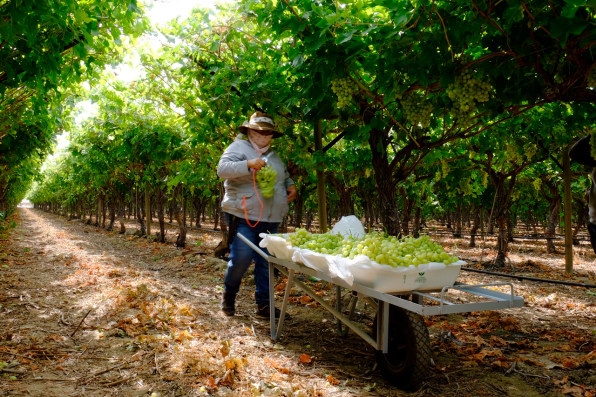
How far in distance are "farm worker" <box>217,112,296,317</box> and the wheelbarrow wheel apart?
1.95 m

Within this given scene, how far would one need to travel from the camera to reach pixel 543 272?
10.9 m

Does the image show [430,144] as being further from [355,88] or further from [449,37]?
[449,37]

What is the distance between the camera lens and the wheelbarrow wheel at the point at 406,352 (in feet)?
9.77

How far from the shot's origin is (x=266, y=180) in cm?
468

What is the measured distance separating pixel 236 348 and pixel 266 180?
175 cm

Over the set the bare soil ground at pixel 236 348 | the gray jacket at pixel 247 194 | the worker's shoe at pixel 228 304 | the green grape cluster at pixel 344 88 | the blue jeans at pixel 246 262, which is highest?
the green grape cluster at pixel 344 88

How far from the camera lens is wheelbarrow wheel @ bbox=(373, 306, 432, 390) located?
2977mm

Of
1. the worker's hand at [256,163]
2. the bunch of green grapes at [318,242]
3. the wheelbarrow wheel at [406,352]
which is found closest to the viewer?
the wheelbarrow wheel at [406,352]

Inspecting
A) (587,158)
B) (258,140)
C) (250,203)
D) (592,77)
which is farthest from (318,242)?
(587,158)

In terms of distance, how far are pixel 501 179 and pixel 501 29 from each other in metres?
8.64

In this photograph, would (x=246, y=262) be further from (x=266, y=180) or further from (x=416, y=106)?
(x=416, y=106)

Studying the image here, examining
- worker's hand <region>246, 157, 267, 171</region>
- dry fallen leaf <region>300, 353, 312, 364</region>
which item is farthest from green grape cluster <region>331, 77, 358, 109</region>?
dry fallen leaf <region>300, 353, 312, 364</region>

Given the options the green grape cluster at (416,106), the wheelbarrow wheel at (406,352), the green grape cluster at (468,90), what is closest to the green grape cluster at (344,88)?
the green grape cluster at (416,106)

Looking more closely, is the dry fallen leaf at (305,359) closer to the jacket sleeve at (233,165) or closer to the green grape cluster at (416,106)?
the jacket sleeve at (233,165)
